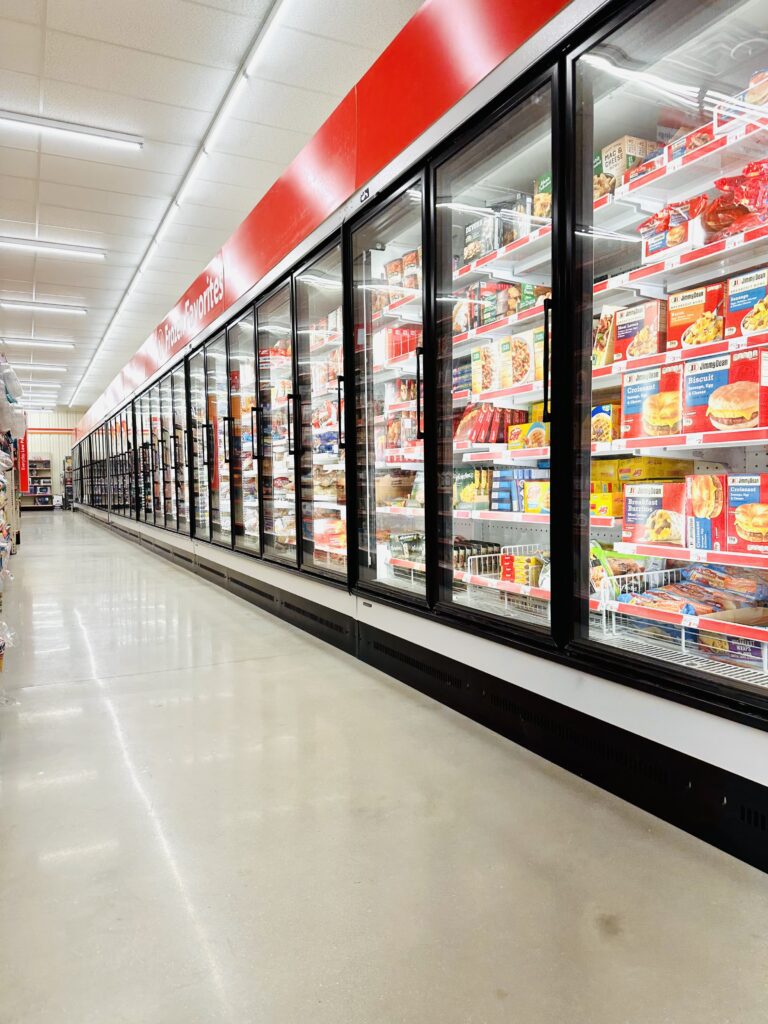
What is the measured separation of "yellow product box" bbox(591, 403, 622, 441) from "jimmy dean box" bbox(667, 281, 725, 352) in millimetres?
309

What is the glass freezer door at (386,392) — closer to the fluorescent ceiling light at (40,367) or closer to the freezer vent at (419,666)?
the freezer vent at (419,666)

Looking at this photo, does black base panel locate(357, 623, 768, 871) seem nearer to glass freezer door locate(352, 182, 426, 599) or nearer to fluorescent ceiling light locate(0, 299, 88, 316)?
glass freezer door locate(352, 182, 426, 599)

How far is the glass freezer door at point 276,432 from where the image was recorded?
5.45 meters

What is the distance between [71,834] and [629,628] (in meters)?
2.01

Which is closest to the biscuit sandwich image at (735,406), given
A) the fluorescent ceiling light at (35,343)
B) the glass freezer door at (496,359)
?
the glass freezer door at (496,359)

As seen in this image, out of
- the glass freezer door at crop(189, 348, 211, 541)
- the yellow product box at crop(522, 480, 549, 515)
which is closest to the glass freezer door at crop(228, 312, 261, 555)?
the glass freezer door at crop(189, 348, 211, 541)

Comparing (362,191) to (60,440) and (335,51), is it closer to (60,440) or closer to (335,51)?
(335,51)

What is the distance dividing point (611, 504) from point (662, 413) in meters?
0.45

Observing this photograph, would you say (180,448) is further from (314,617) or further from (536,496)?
(536,496)

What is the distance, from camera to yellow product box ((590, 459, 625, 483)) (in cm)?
270

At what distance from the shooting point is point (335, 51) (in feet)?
16.2

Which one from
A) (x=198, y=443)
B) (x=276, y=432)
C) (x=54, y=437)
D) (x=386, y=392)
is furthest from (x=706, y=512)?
(x=54, y=437)

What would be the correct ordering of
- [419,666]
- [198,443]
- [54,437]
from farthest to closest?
[54,437] < [198,443] < [419,666]

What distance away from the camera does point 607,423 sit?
2.52 m
